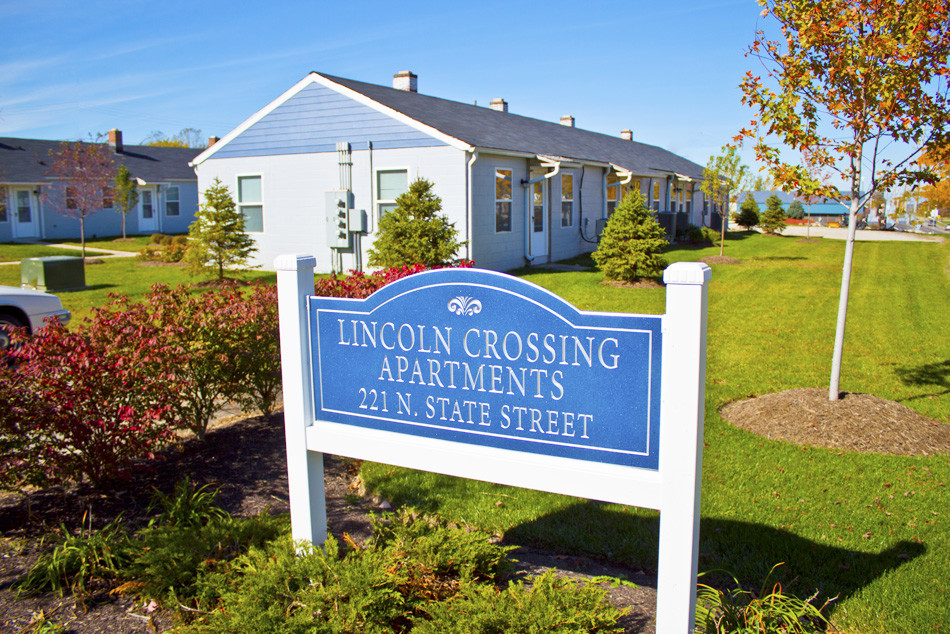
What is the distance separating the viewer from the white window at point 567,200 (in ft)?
69.5

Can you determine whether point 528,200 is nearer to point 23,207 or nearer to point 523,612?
point 523,612

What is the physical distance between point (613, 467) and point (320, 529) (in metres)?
1.69

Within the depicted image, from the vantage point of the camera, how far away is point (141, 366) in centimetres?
481

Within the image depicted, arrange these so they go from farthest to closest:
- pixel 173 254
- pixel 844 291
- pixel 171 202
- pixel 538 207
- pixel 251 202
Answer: pixel 171 202 < pixel 173 254 < pixel 251 202 < pixel 538 207 < pixel 844 291

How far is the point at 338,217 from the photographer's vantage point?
17797 mm

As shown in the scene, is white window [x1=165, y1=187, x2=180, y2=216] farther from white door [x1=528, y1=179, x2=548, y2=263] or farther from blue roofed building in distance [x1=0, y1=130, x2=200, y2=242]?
white door [x1=528, y1=179, x2=548, y2=263]

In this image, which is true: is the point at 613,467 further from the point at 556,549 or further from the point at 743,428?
the point at 743,428

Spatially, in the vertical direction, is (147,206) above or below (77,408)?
above

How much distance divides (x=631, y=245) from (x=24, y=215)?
27.9 meters

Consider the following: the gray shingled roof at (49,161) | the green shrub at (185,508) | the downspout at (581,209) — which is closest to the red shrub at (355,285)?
the green shrub at (185,508)

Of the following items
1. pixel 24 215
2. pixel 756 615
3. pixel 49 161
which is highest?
pixel 49 161

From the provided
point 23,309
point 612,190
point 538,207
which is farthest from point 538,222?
point 23,309

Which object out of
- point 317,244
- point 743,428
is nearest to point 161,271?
point 317,244

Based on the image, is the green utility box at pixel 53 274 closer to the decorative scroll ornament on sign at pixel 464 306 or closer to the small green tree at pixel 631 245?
the small green tree at pixel 631 245
